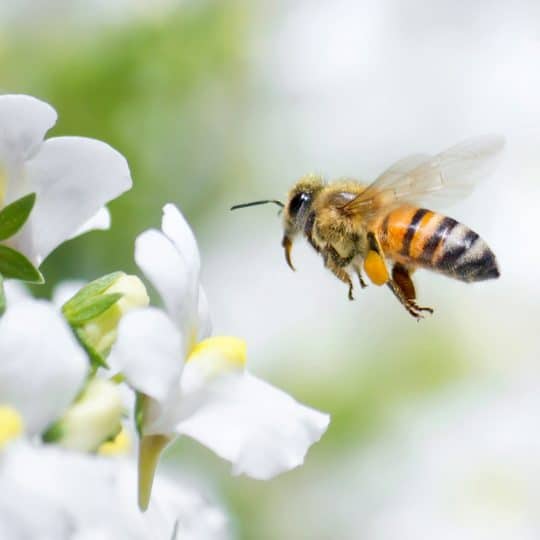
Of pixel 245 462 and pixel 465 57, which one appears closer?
pixel 245 462

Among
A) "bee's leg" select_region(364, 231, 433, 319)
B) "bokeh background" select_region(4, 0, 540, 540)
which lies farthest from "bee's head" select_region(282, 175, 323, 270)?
"bokeh background" select_region(4, 0, 540, 540)

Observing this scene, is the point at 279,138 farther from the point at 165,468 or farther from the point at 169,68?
the point at 165,468

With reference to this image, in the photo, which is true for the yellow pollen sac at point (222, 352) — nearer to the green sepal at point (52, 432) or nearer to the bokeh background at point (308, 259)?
the green sepal at point (52, 432)

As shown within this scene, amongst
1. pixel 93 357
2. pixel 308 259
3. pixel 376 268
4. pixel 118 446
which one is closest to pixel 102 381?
pixel 93 357

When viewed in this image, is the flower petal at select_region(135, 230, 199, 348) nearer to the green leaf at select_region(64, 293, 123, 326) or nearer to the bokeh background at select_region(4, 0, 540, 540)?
the green leaf at select_region(64, 293, 123, 326)

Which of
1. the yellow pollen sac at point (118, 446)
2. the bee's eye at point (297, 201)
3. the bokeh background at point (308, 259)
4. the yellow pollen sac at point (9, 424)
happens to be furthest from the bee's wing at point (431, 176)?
the bokeh background at point (308, 259)

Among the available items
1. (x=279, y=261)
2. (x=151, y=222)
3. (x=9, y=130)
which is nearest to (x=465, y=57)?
(x=279, y=261)
